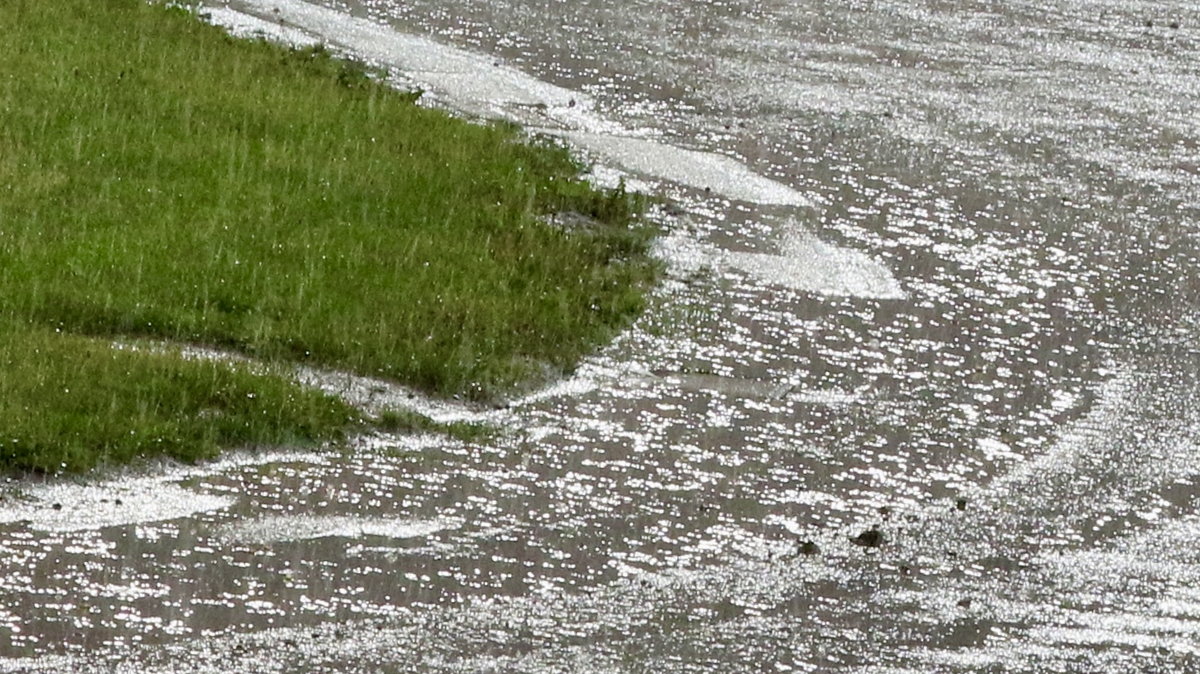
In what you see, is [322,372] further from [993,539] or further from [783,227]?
[783,227]

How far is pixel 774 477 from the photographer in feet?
31.7

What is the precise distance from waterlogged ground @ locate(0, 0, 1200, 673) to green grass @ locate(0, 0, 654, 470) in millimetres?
326

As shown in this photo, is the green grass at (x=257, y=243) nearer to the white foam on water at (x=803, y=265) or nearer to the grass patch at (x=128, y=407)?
the grass patch at (x=128, y=407)

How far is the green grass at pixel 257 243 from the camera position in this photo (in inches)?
383

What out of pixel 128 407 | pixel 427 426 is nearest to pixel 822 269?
pixel 427 426

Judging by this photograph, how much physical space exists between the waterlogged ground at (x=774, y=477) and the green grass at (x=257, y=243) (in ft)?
1.07

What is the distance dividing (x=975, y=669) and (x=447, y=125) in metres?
8.37

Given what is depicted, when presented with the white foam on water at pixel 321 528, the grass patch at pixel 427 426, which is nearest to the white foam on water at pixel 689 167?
the grass patch at pixel 427 426

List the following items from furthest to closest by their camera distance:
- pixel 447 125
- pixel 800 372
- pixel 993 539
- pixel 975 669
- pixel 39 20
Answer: pixel 39 20 → pixel 447 125 → pixel 800 372 → pixel 993 539 → pixel 975 669

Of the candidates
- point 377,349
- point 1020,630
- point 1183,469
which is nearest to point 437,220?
point 377,349

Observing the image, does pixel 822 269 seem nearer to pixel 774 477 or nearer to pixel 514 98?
pixel 774 477

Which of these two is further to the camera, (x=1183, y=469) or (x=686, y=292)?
(x=686, y=292)

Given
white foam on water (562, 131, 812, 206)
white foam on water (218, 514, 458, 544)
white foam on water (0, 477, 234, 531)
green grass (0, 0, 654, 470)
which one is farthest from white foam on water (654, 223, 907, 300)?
white foam on water (0, 477, 234, 531)

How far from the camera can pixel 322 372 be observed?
10.3 meters
